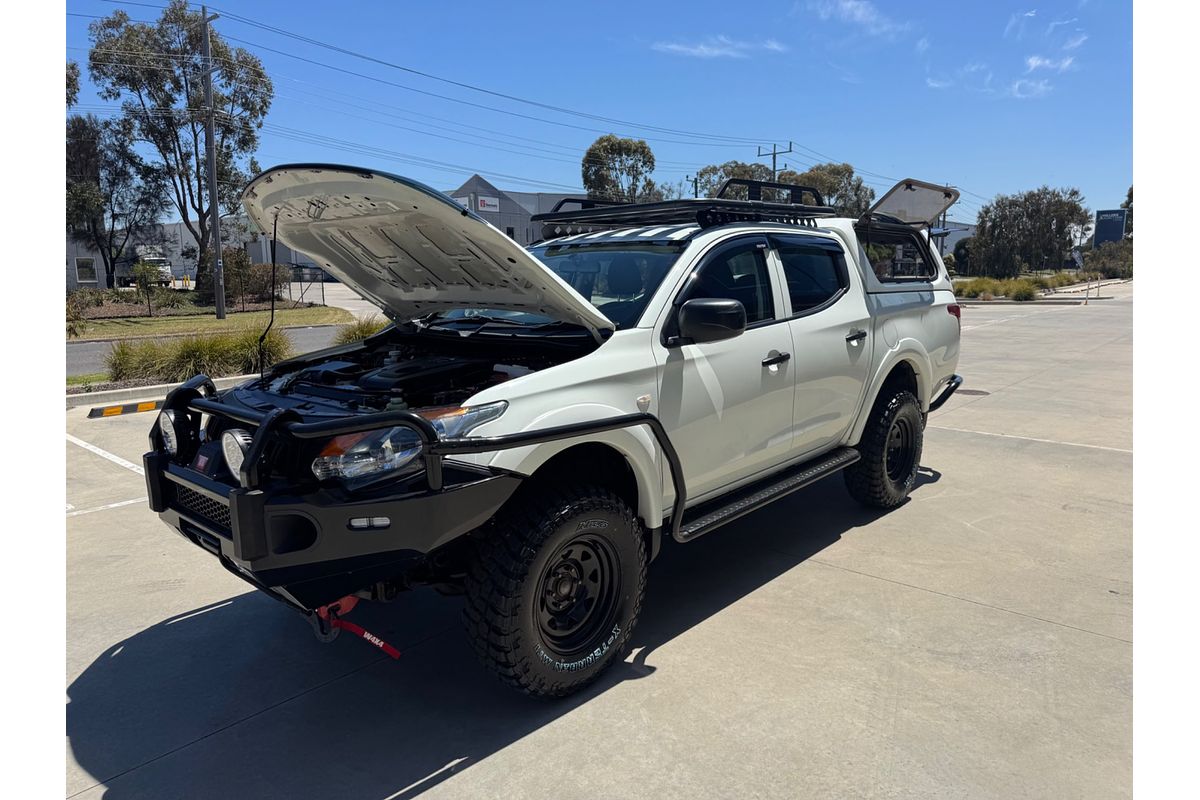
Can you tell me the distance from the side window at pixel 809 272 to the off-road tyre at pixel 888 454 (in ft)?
3.33

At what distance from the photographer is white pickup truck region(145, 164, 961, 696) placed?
2.79 metres

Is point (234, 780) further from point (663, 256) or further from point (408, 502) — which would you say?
point (663, 256)

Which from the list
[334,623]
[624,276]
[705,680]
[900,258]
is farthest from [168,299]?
[705,680]

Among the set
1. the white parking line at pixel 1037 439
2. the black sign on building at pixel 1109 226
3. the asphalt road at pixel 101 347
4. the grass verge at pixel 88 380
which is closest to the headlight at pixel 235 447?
the white parking line at pixel 1037 439

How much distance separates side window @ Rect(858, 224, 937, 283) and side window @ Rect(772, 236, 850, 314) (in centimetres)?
93

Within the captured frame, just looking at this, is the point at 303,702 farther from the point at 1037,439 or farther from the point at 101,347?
the point at 101,347

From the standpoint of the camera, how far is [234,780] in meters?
2.84

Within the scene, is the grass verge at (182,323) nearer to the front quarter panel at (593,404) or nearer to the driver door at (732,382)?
the driver door at (732,382)

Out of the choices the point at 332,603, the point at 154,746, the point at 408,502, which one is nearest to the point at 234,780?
the point at 154,746

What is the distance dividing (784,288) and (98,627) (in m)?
4.04

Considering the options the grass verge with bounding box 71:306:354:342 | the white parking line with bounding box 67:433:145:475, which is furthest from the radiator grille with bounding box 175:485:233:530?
the grass verge with bounding box 71:306:354:342

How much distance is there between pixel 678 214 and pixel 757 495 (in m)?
1.74

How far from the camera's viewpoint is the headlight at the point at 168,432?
339cm

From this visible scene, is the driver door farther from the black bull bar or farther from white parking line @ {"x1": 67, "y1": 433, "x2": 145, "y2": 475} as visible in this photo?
white parking line @ {"x1": 67, "y1": 433, "x2": 145, "y2": 475}
